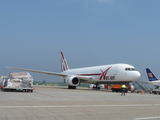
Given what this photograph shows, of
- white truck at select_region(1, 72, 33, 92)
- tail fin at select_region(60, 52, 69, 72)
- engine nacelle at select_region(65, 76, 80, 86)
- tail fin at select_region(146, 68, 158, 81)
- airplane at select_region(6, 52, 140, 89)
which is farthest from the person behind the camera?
tail fin at select_region(60, 52, 69, 72)

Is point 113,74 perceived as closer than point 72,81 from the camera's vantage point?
Yes

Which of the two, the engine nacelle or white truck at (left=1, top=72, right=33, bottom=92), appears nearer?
white truck at (left=1, top=72, right=33, bottom=92)

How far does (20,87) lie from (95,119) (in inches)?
644

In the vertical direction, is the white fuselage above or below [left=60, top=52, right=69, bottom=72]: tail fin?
below

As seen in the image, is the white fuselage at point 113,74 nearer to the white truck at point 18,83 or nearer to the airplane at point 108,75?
the airplane at point 108,75

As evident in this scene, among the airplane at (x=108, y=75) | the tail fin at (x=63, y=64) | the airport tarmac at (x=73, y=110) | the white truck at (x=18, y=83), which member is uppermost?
the tail fin at (x=63, y=64)

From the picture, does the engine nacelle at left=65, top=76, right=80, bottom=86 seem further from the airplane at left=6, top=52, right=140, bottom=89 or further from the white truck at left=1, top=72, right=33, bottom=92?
the white truck at left=1, top=72, right=33, bottom=92

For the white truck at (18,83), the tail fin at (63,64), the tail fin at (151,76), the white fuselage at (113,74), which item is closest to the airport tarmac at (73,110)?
the white truck at (18,83)

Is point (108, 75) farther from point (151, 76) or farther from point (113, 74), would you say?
point (151, 76)

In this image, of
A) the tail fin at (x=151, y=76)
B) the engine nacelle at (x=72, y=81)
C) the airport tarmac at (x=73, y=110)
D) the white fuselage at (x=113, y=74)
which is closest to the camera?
the airport tarmac at (x=73, y=110)

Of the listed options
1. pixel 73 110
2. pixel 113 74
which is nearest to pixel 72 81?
pixel 113 74

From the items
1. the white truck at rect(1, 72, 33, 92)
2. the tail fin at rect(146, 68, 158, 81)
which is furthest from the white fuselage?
the tail fin at rect(146, 68, 158, 81)

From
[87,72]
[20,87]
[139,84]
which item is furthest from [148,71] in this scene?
[20,87]

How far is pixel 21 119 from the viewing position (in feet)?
24.5
